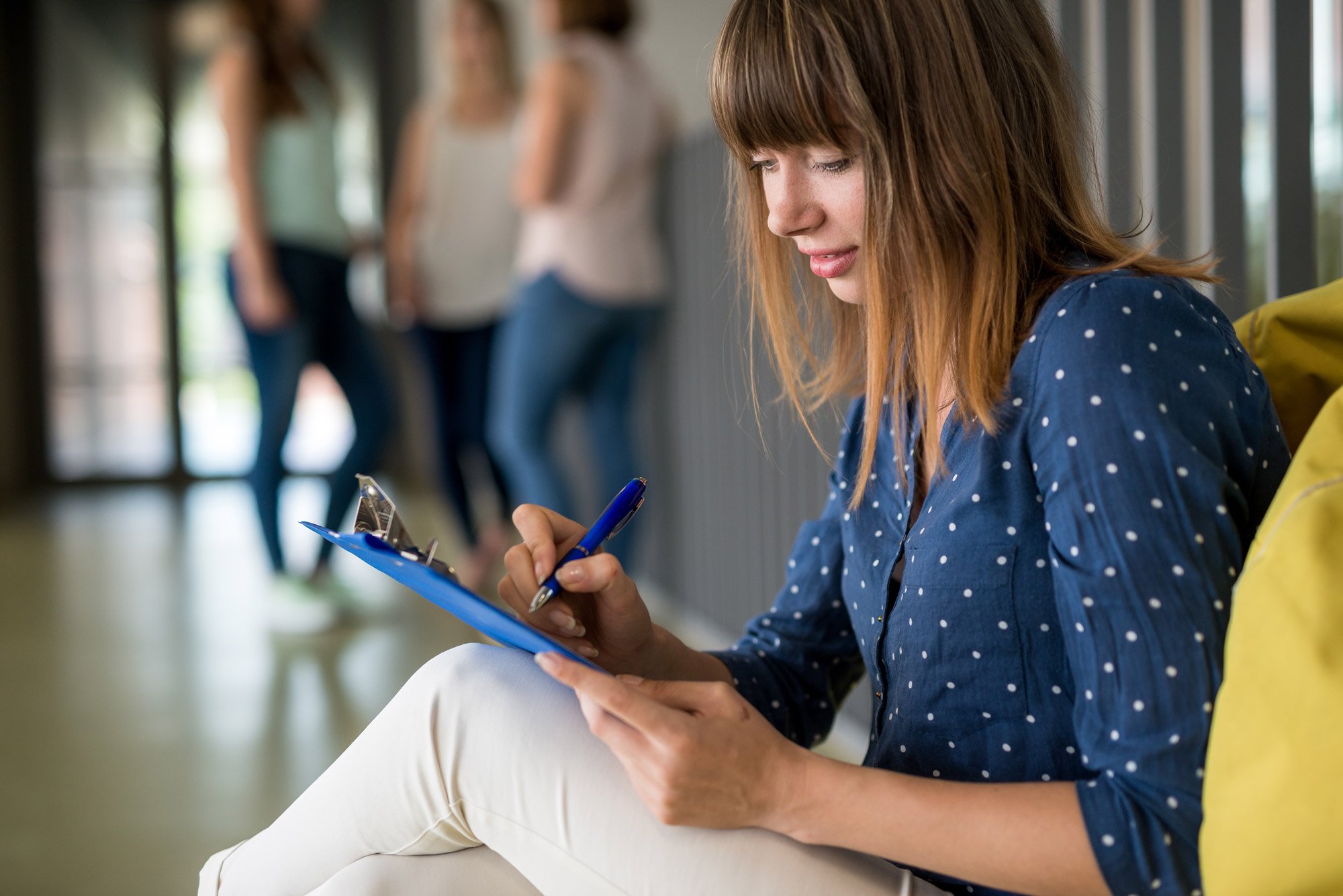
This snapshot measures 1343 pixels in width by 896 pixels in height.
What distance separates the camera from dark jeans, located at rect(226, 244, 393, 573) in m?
3.07

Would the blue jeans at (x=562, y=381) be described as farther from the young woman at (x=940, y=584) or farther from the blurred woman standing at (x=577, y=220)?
the young woman at (x=940, y=584)

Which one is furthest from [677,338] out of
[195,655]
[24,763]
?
[24,763]

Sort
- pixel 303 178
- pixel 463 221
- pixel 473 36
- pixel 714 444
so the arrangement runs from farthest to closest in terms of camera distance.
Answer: pixel 463 221
pixel 473 36
pixel 303 178
pixel 714 444

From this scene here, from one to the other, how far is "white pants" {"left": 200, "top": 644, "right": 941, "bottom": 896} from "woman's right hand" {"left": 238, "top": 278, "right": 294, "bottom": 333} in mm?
2277

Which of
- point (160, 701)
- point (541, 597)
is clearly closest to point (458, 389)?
point (160, 701)

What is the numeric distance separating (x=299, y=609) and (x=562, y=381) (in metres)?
0.94

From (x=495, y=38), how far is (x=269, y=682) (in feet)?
5.77

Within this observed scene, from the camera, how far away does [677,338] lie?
2887 mm

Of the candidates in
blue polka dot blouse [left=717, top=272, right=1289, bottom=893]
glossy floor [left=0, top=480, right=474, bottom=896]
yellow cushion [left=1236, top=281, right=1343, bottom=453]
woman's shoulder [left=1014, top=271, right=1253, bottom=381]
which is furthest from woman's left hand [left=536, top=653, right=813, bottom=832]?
glossy floor [left=0, top=480, right=474, bottom=896]

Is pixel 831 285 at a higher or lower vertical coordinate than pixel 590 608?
higher

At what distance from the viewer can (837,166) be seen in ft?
2.84

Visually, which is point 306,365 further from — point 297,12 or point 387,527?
point 387,527

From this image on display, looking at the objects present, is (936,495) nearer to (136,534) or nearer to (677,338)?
(677,338)

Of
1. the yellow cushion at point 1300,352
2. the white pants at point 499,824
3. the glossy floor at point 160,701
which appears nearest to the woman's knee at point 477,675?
the white pants at point 499,824
